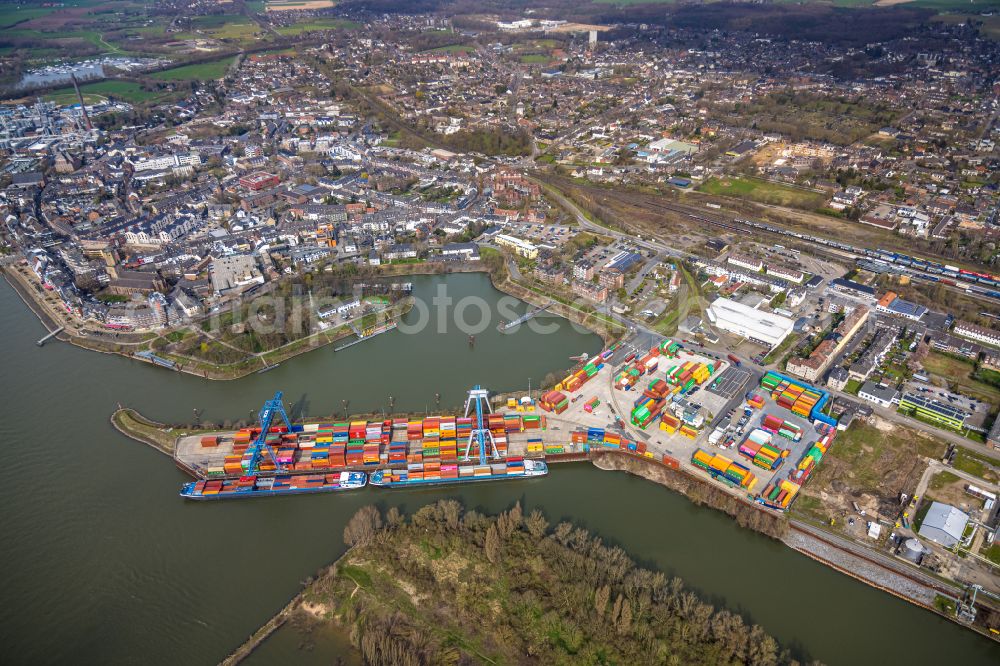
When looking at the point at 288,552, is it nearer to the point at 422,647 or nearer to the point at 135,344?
the point at 422,647

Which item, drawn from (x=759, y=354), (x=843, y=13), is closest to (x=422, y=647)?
(x=759, y=354)

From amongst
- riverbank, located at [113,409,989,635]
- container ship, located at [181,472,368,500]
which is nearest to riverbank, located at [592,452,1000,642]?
riverbank, located at [113,409,989,635]

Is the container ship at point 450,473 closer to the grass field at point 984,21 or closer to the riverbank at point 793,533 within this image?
→ the riverbank at point 793,533

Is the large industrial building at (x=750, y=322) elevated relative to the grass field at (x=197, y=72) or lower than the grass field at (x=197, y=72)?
lower

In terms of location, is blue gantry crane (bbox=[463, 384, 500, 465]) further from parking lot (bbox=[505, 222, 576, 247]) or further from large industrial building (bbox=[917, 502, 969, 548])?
parking lot (bbox=[505, 222, 576, 247])

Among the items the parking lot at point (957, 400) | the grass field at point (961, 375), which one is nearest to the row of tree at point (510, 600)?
the parking lot at point (957, 400)

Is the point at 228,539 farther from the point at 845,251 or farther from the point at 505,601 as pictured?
the point at 845,251
